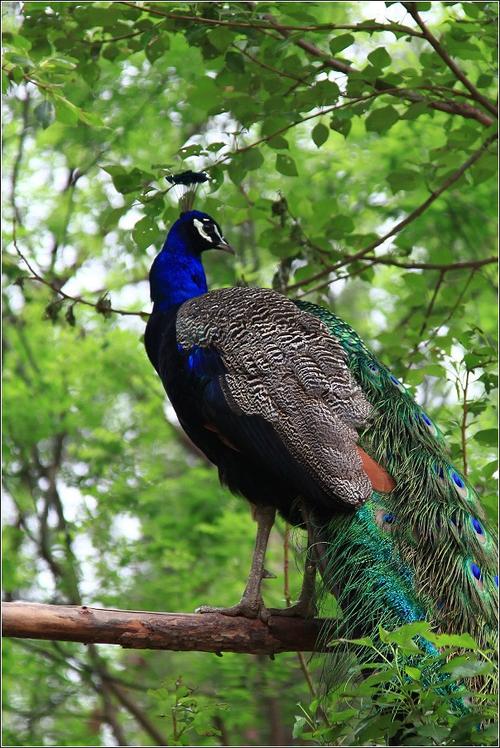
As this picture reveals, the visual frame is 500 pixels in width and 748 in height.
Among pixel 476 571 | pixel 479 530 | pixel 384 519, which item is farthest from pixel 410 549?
pixel 479 530

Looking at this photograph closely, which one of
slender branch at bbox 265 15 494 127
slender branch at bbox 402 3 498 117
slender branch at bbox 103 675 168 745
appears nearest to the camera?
slender branch at bbox 402 3 498 117

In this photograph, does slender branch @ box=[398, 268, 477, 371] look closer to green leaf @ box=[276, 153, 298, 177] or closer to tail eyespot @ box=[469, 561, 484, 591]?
green leaf @ box=[276, 153, 298, 177]

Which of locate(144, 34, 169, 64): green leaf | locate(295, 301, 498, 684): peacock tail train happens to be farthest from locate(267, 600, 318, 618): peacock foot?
locate(144, 34, 169, 64): green leaf

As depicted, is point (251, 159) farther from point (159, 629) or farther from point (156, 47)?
point (159, 629)

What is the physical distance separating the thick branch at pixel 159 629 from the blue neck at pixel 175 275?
4.99 feet

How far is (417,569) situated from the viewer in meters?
3.88

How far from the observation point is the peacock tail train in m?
3.81

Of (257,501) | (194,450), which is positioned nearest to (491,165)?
(257,501)

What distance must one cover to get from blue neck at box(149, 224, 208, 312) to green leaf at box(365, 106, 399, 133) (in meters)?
1.04

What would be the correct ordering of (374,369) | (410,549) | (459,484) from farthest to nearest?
(374,369), (459,484), (410,549)

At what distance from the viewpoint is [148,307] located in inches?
396

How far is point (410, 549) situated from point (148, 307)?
254 inches

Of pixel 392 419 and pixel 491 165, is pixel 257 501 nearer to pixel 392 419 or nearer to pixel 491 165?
pixel 392 419

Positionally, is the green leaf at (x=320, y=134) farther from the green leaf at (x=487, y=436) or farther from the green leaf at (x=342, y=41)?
the green leaf at (x=487, y=436)
